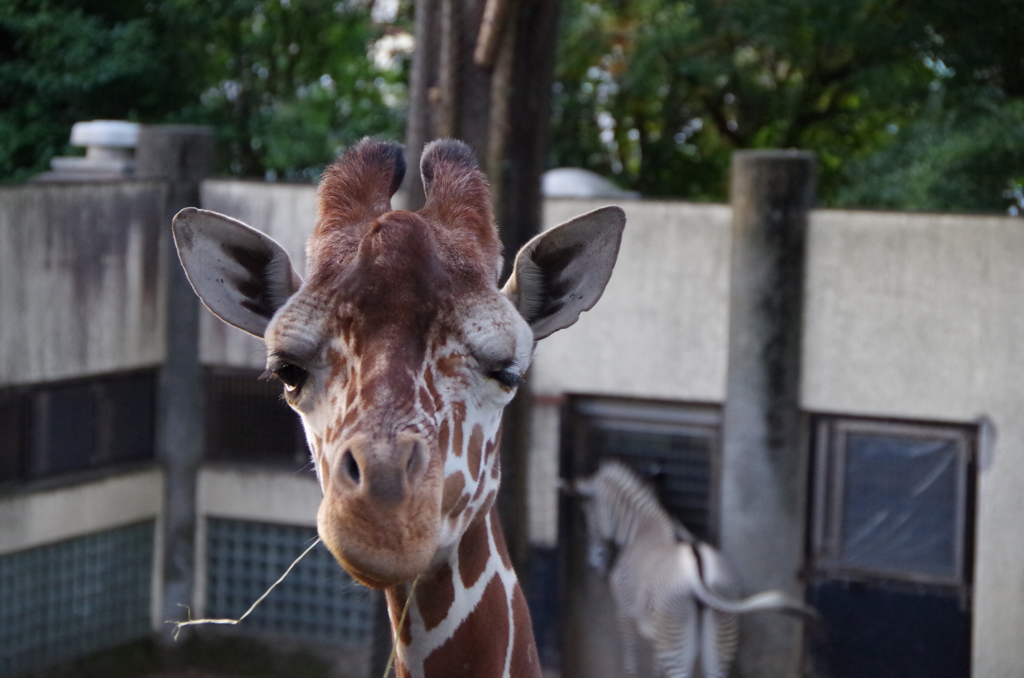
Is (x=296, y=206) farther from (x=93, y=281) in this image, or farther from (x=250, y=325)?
(x=250, y=325)

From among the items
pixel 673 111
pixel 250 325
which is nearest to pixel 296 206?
pixel 673 111

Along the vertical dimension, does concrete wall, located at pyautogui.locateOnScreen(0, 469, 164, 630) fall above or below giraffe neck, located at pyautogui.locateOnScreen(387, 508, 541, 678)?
below

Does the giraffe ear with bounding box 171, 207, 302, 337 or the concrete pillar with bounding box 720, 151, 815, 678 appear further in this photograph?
the concrete pillar with bounding box 720, 151, 815, 678

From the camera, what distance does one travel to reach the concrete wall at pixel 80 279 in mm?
8039

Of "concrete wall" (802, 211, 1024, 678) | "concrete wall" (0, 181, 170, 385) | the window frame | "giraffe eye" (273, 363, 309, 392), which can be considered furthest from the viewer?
"concrete wall" (0, 181, 170, 385)

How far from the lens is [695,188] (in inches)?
523

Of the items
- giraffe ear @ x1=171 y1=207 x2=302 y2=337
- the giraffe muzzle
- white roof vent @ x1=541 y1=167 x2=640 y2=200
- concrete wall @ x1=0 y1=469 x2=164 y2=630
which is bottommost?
concrete wall @ x1=0 y1=469 x2=164 y2=630

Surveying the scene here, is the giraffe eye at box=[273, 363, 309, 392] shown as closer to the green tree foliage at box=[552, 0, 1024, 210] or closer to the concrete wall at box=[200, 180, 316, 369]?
the concrete wall at box=[200, 180, 316, 369]

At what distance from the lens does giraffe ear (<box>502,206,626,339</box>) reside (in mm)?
2463

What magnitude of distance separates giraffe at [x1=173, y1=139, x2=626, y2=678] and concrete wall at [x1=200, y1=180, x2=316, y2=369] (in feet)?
21.3

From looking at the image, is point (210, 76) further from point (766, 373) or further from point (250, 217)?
point (766, 373)

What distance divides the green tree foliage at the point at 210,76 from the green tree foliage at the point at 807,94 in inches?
90.0

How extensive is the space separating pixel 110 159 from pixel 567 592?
4.98m

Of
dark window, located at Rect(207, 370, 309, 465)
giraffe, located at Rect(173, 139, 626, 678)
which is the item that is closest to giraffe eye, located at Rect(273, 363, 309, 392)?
giraffe, located at Rect(173, 139, 626, 678)
